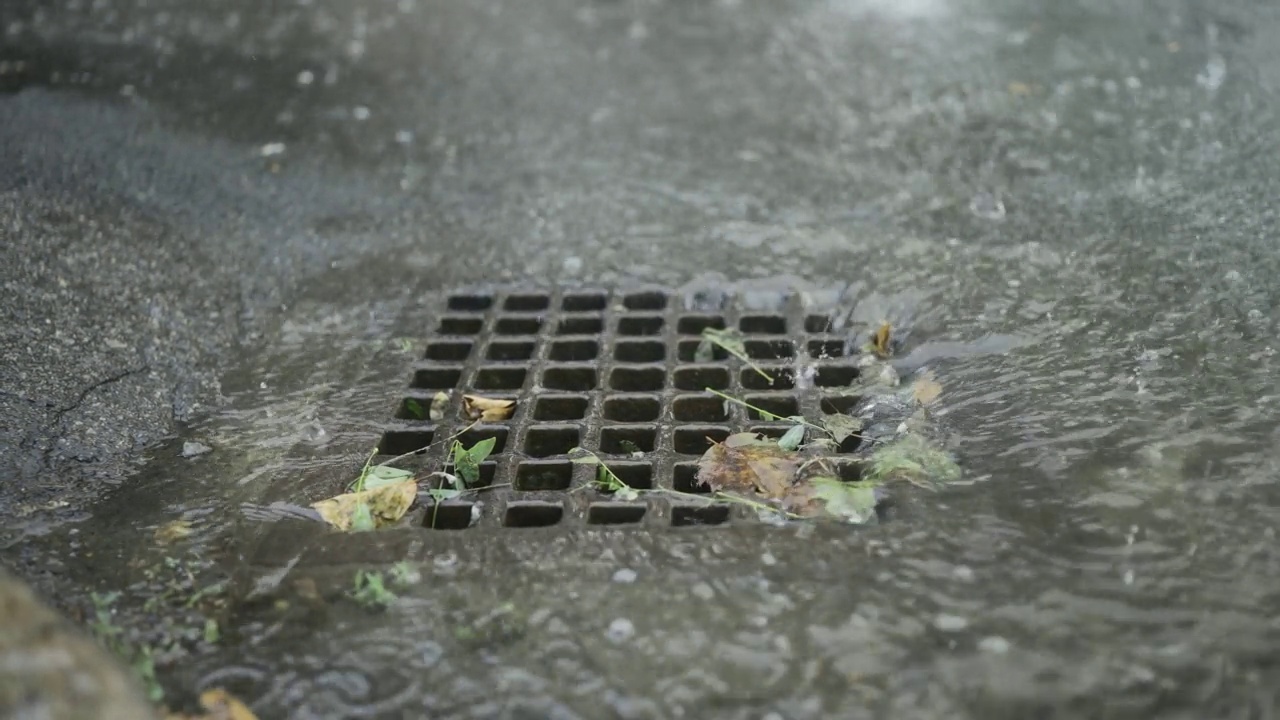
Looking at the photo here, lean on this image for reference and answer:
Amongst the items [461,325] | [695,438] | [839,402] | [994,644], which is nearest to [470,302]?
[461,325]

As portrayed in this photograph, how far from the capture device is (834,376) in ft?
8.80

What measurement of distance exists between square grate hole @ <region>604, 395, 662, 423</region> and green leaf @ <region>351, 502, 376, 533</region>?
66cm

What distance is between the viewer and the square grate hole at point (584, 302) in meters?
3.04

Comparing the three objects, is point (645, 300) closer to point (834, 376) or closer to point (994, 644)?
point (834, 376)

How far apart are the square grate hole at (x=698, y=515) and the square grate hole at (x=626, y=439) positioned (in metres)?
0.27

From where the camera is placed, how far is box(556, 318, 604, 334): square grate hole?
2936 millimetres

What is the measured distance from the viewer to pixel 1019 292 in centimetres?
285

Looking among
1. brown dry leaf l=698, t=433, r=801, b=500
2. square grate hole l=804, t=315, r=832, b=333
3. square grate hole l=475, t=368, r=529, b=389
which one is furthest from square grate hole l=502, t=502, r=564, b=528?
square grate hole l=804, t=315, r=832, b=333

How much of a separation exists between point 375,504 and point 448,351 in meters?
0.73

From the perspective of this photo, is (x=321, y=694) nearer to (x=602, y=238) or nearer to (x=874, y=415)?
(x=874, y=415)

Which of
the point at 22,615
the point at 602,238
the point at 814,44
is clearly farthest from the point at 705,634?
the point at 814,44

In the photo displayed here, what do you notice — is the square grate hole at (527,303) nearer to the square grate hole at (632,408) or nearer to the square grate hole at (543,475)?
the square grate hole at (632,408)

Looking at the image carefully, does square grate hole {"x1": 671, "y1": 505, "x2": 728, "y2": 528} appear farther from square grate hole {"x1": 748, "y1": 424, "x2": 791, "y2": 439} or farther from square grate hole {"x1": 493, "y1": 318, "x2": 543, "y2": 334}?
square grate hole {"x1": 493, "y1": 318, "x2": 543, "y2": 334}

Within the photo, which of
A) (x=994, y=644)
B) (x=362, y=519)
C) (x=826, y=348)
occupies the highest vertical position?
(x=826, y=348)
